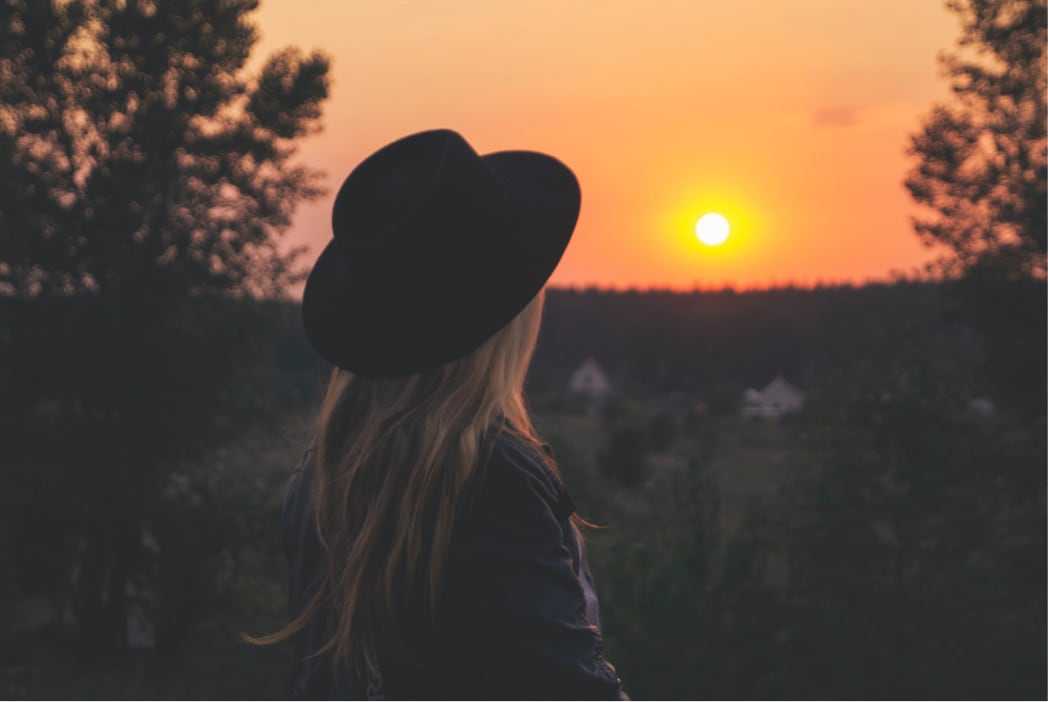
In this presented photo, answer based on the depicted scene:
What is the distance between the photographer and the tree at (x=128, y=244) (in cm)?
1032

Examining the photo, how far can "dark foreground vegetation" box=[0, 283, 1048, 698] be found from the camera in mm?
9336

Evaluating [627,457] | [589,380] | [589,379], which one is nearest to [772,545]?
[627,457]

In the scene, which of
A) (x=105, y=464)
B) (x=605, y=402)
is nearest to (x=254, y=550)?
(x=105, y=464)

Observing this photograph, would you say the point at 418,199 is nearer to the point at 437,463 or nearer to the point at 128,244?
the point at 437,463

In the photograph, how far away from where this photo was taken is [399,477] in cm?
174

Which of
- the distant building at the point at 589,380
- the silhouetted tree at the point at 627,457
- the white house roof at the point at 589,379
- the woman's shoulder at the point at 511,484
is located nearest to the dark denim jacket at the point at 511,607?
the woman's shoulder at the point at 511,484

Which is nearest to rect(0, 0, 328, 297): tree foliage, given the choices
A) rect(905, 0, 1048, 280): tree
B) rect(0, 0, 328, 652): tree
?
rect(0, 0, 328, 652): tree

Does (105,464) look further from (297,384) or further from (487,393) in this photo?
(487,393)

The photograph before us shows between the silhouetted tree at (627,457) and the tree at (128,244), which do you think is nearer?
the tree at (128,244)

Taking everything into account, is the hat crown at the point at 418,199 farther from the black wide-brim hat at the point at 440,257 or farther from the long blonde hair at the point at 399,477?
the long blonde hair at the point at 399,477

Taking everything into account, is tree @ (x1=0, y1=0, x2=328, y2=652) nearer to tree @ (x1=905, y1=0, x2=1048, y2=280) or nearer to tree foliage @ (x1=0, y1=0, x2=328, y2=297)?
tree foliage @ (x1=0, y1=0, x2=328, y2=297)

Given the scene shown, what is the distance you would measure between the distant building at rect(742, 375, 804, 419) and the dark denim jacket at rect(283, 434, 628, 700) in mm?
43128

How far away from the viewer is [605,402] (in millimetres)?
47906

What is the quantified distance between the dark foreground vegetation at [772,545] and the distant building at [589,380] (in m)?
50.4
